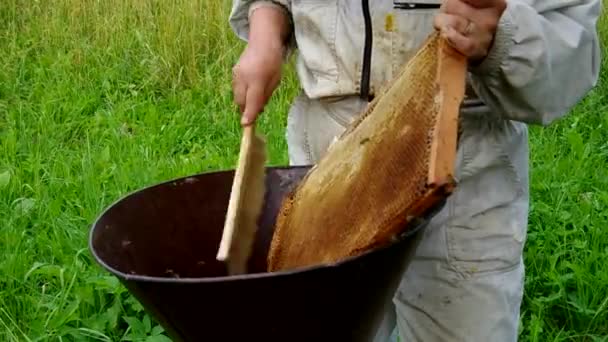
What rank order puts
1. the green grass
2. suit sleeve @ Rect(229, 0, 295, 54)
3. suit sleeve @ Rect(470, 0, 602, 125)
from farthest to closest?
the green grass < suit sleeve @ Rect(229, 0, 295, 54) < suit sleeve @ Rect(470, 0, 602, 125)

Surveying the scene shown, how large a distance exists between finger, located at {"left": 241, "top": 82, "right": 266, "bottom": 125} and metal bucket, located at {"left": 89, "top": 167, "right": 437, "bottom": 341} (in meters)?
0.15

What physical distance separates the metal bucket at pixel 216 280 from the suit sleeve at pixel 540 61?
0.35m

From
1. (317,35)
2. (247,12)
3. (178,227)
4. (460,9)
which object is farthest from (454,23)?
(247,12)

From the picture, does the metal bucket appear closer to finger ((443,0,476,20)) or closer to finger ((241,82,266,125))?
finger ((241,82,266,125))

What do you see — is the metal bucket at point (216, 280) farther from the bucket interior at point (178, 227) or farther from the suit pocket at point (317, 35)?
the suit pocket at point (317, 35)

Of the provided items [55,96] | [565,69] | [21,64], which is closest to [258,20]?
[565,69]

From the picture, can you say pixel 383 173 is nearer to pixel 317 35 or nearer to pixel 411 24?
pixel 411 24

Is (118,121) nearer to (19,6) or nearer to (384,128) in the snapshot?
(19,6)

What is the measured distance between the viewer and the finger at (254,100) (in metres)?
1.85

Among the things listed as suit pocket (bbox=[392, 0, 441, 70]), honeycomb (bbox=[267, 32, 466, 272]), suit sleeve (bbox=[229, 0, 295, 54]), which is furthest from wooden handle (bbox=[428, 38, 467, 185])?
suit sleeve (bbox=[229, 0, 295, 54])

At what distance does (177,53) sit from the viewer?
5.03m

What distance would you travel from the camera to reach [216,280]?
125 cm

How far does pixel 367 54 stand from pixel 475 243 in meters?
0.43

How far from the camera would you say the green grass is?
2961mm
